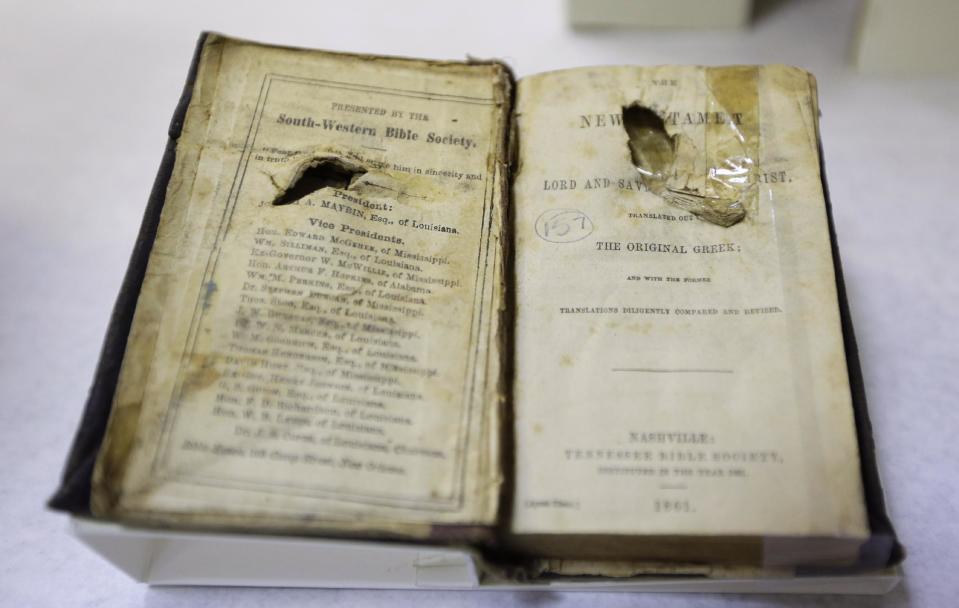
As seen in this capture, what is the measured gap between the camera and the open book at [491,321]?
67cm

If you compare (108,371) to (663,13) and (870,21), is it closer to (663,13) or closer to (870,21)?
(663,13)

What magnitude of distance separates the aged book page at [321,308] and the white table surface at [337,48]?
16cm

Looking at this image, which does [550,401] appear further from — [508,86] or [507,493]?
[508,86]

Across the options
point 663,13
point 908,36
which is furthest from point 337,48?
point 908,36

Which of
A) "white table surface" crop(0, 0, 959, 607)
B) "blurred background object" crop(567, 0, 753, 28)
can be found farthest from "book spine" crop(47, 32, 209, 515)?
"blurred background object" crop(567, 0, 753, 28)

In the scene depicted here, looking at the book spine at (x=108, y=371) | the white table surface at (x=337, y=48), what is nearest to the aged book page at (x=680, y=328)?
the white table surface at (x=337, y=48)

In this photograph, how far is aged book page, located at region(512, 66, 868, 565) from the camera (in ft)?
2.21

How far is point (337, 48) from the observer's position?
3.95 ft

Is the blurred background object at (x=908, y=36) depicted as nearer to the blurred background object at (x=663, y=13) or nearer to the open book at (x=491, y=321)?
the blurred background object at (x=663, y=13)

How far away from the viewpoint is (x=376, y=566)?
741 mm

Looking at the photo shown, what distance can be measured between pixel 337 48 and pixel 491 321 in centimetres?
61

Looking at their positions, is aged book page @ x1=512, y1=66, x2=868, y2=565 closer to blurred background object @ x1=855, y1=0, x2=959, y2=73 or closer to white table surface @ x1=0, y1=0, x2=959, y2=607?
white table surface @ x1=0, y1=0, x2=959, y2=607

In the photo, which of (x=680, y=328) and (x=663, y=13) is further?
(x=663, y=13)

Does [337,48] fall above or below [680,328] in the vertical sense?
above
